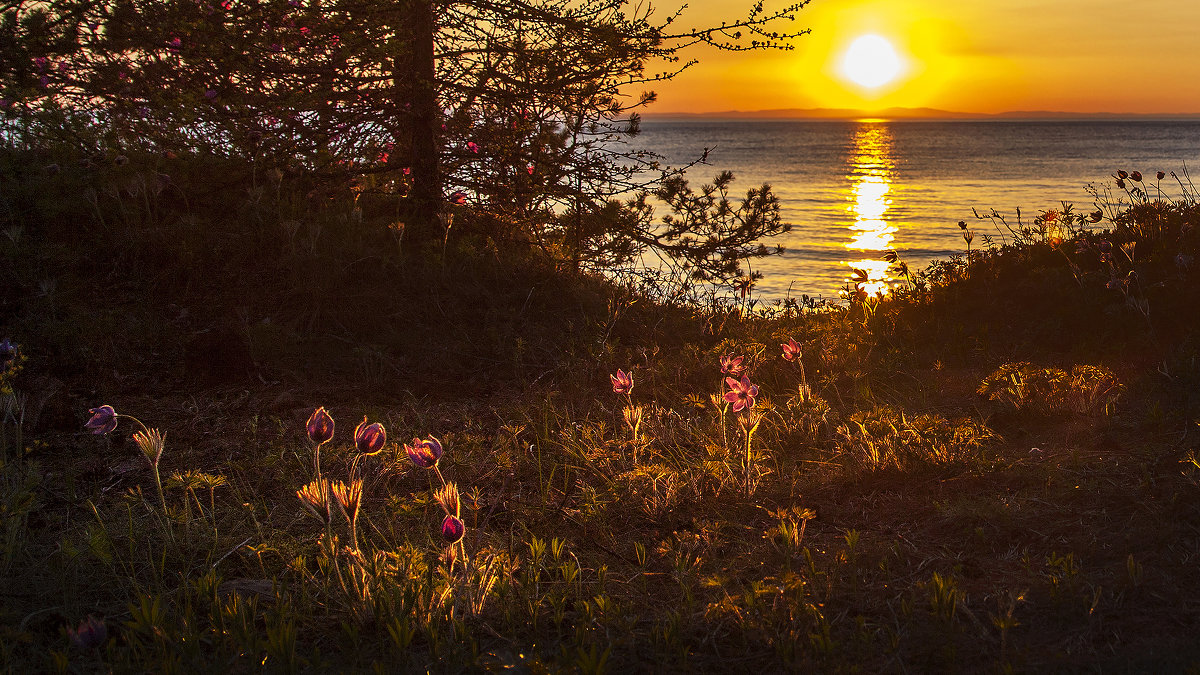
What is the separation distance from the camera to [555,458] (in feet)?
12.9

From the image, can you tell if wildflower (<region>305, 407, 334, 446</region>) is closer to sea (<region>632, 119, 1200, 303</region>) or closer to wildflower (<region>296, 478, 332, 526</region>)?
wildflower (<region>296, 478, 332, 526</region>)

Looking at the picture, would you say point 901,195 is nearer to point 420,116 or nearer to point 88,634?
point 420,116

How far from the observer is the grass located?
7.59 ft

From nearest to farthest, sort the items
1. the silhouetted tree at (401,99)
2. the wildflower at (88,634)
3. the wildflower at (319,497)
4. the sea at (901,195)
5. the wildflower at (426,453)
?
the wildflower at (88,634) → the wildflower at (319,497) → the wildflower at (426,453) → the silhouetted tree at (401,99) → the sea at (901,195)

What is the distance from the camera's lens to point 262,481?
12.0 feet

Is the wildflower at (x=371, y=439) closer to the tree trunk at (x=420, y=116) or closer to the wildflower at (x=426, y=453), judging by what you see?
the wildflower at (x=426, y=453)

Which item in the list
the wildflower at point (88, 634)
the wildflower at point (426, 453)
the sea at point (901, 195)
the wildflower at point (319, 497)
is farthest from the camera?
the sea at point (901, 195)

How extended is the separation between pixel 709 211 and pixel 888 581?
4347 millimetres

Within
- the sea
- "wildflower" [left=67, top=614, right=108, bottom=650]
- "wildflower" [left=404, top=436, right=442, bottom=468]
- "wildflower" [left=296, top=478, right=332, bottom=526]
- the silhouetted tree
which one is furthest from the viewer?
the sea

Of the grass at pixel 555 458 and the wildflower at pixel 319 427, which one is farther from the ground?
the wildflower at pixel 319 427

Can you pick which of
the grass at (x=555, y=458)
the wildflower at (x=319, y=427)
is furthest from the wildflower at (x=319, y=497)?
the wildflower at (x=319, y=427)

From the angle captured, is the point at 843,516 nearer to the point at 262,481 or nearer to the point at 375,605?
the point at 375,605

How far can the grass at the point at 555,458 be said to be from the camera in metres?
2.31

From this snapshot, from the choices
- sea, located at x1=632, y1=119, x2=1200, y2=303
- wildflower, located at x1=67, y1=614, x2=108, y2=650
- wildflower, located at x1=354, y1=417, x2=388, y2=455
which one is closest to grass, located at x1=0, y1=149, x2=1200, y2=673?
wildflower, located at x1=67, y1=614, x2=108, y2=650
